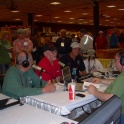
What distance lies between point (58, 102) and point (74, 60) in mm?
1893

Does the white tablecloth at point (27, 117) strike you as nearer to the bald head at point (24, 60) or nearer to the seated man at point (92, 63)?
the bald head at point (24, 60)

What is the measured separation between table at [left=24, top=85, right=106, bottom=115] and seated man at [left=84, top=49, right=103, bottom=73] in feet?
5.56

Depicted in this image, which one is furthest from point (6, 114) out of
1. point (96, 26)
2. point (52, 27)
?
point (52, 27)

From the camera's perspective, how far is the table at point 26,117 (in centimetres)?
159

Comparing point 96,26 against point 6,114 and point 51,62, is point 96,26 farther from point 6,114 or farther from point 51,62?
point 6,114

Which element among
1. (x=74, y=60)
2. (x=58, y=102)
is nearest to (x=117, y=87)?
(x=58, y=102)

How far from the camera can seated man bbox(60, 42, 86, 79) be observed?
3.88 metres

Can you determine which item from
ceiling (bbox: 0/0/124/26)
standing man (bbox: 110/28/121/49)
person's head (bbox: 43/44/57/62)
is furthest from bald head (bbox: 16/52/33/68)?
standing man (bbox: 110/28/121/49)

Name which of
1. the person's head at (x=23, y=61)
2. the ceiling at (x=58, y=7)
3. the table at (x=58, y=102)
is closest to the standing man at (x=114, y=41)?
the ceiling at (x=58, y=7)

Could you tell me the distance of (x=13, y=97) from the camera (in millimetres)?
2346

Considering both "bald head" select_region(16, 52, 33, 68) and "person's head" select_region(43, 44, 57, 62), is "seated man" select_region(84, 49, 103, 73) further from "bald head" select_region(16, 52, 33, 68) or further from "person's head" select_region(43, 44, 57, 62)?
"bald head" select_region(16, 52, 33, 68)

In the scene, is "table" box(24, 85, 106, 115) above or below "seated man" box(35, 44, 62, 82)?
below

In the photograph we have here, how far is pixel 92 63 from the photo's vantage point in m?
4.20

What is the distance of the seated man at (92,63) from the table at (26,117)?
2.39m
